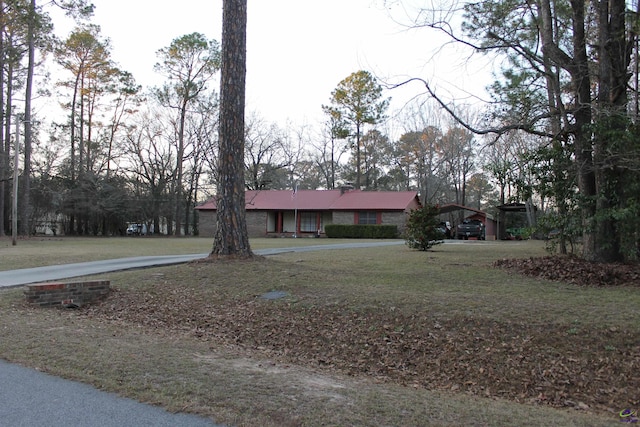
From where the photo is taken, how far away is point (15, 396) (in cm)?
396

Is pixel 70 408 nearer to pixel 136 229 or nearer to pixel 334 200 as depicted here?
pixel 334 200

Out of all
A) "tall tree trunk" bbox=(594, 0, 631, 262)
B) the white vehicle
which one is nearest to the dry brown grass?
"tall tree trunk" bbox=(594, 0, 631, 262)

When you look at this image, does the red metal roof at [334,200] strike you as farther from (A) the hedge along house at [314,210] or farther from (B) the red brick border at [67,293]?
(B) the red brick border at [67,293]

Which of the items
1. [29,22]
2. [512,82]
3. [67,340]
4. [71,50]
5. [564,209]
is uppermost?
[71,50]

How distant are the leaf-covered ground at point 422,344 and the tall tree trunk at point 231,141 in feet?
10.1

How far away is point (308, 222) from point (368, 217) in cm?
578

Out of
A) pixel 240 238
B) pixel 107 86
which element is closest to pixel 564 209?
pixel 240 238

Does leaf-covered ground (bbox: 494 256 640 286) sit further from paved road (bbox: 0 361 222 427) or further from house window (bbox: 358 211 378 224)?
house window (bbox: 358 211 378 224)

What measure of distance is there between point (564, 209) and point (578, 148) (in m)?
1.60

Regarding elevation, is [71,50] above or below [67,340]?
above

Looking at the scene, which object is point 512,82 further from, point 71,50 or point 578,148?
point 71,50

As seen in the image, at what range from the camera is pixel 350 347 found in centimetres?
654

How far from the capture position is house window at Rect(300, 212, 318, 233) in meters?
40.1

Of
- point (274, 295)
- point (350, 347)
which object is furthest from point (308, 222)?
point (350, 347)
